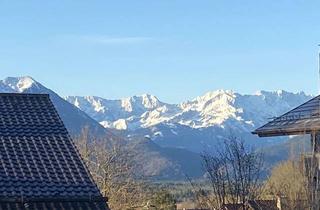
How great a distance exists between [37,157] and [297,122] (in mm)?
5707

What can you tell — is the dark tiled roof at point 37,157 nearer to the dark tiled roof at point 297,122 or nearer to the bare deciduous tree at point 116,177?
the dark tiled roof at point 297,122

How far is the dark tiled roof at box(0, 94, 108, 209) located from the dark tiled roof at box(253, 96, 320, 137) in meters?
4.43

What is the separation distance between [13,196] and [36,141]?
1.75 metres

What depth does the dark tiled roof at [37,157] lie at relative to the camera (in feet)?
40.3

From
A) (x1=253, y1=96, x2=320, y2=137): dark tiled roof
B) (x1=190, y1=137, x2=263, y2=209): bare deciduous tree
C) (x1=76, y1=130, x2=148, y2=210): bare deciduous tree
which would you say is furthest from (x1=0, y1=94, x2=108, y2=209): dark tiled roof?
(x1=76, y1=130, x2=148, y2=210): bare deciduous tree

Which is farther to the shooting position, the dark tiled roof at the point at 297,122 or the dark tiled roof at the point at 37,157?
the dark tiled roof at the point at 297,122

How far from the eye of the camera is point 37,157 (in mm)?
13047

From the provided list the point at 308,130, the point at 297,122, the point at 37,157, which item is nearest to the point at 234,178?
the point at 297,122

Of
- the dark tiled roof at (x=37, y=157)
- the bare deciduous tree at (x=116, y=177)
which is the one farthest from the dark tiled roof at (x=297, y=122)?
the bare deciduous tree at (x=116, y=177)

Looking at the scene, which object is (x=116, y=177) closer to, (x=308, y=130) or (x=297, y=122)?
(x=297, y=122)

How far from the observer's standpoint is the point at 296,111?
52.6 feet

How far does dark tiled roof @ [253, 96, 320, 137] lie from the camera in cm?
1462

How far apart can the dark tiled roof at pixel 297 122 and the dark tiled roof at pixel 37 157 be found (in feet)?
14.5

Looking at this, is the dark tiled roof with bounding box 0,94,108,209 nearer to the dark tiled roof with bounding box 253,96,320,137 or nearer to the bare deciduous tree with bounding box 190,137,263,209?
the bare deciduous tree with bounding box 190,137,263,209
